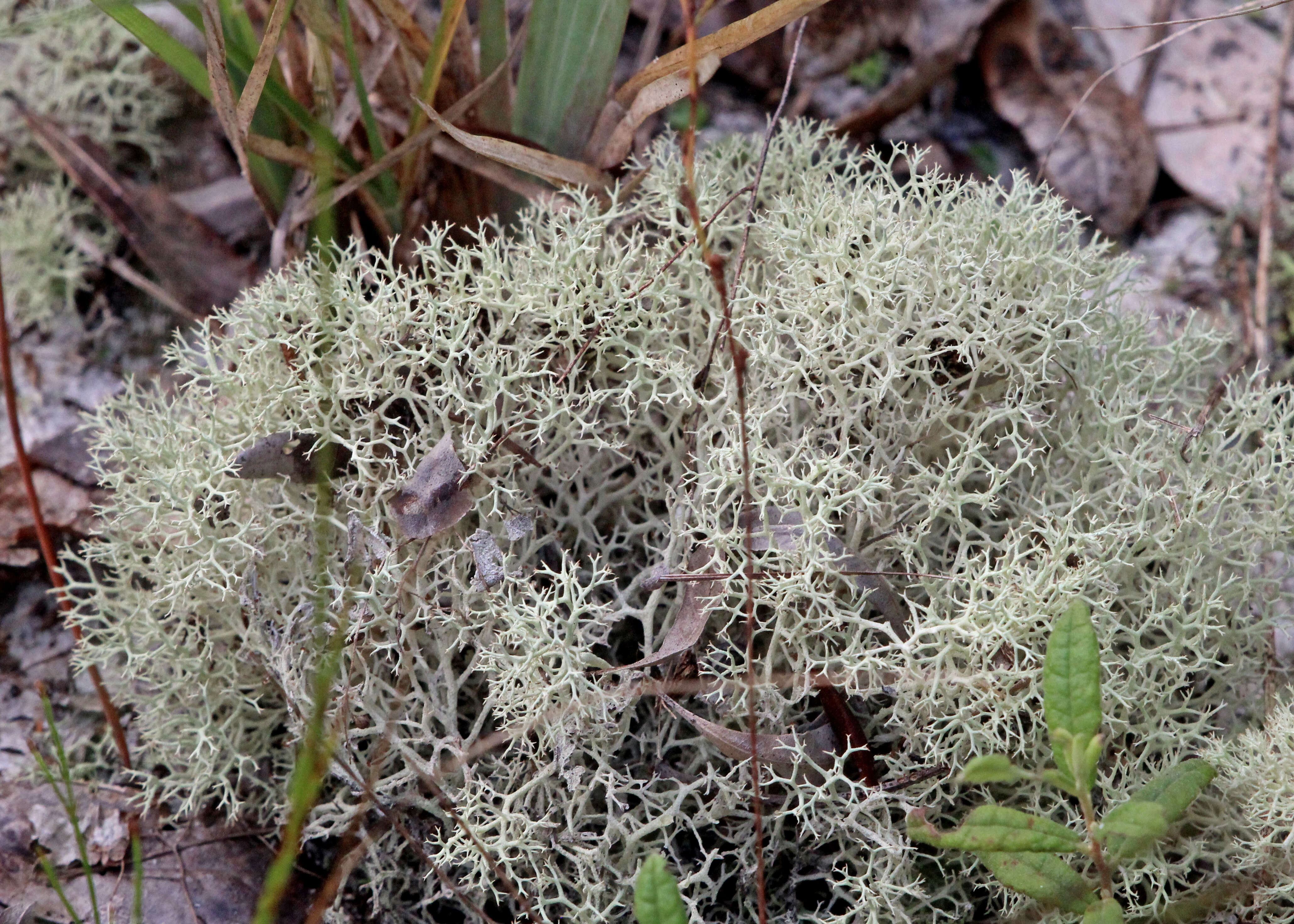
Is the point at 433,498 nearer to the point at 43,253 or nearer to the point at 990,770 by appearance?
the point at 990,770

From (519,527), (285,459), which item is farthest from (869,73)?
(285,459)

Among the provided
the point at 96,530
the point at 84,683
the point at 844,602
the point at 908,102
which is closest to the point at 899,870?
the point at 844,602

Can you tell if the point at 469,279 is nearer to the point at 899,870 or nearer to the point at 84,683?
the point at 84,683

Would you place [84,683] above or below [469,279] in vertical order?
below

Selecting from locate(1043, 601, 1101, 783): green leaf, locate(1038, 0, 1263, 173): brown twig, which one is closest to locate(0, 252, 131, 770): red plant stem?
locate(1043, 601, 1101, 783): green leaf

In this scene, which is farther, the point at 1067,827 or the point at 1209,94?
the point at 1209,94

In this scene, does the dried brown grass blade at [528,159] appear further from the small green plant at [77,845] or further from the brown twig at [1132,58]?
the small green plant at [77,845]
